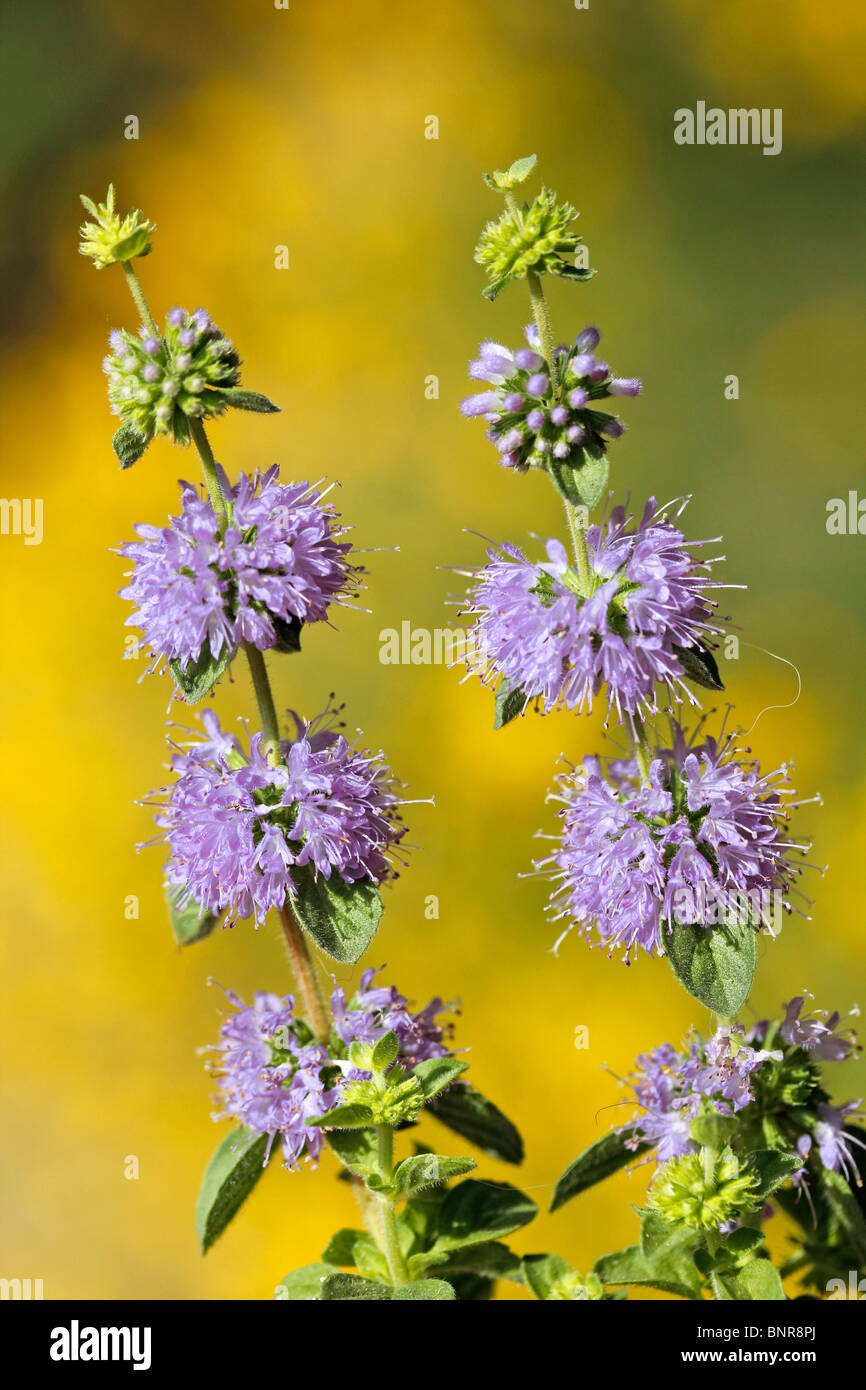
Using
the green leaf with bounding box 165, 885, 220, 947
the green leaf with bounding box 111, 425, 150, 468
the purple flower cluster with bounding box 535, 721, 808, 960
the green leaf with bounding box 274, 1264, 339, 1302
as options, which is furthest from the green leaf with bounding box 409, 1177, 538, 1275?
the green leaf with bounding box 111, 425, 150, 468

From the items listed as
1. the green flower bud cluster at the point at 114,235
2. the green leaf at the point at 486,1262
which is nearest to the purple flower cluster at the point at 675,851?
the green leaf at the point at 486,1262

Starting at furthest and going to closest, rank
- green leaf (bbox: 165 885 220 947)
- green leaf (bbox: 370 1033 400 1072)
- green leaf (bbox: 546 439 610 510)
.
Answer: green leaf (bbox: 165 885 220 947)
green leaf (bbox: 370 1033 400 1072)
green leaf (bbox: 546 439 610 510)

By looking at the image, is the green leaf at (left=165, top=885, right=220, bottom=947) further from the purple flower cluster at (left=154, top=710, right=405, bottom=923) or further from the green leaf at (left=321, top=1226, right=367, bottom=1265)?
the green leaf at (left=321, top=1226, right=367, bottom=1265)

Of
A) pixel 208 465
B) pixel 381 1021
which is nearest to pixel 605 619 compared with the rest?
pixel 208 465

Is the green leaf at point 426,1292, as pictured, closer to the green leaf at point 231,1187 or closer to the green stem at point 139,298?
the green leaf at point 231,1187

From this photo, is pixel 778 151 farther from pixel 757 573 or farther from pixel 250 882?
pixel 250 882

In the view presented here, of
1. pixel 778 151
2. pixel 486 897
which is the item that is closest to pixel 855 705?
pixel 486 897
